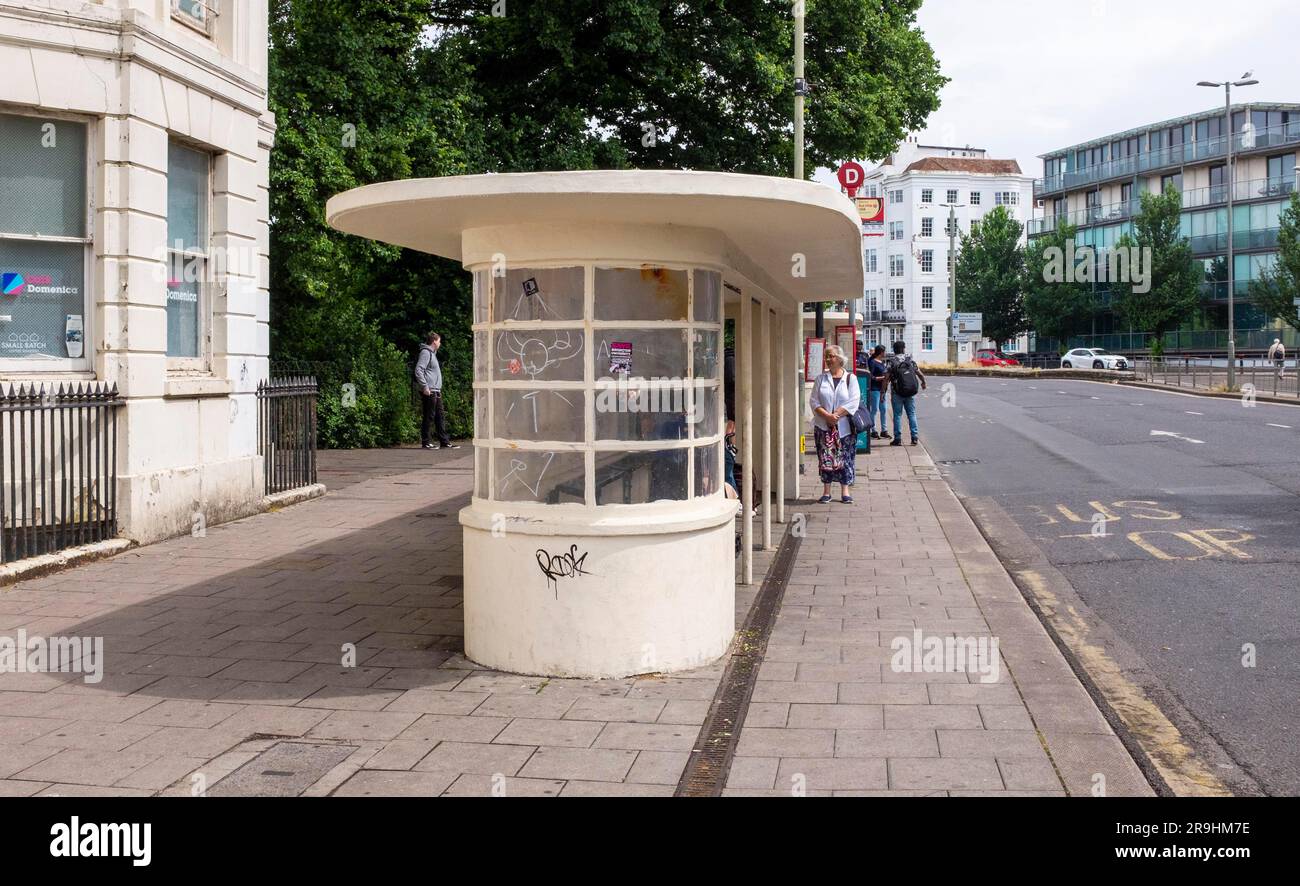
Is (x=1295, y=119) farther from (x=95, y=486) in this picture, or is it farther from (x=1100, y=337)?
(x=95, y=486)

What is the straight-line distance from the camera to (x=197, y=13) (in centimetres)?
1222

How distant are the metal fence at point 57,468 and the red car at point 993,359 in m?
67.6

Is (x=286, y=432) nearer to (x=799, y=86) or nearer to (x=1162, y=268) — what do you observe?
(x=799, y=86)

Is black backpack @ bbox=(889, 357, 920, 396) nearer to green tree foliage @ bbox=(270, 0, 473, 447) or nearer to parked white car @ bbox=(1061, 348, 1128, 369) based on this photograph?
green tree foliage @ bbox=(270, 0, 473, 447)

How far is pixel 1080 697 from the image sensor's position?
238 inches

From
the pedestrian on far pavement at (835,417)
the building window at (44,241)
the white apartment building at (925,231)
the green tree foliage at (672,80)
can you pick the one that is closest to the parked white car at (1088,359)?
the white apartment building at (925,231)

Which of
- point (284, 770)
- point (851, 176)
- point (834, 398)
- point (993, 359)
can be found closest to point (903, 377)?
point (851, 176)

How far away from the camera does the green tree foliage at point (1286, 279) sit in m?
56.2

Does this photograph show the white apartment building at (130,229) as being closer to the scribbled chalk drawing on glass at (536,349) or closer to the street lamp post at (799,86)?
the scribbled chalk drawing on glass at (536,349)

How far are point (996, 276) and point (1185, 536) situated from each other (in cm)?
7245

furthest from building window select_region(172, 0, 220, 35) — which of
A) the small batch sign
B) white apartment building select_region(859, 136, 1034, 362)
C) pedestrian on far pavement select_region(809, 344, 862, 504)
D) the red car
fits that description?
white apartment building select_region(859, 136, 1034, 362)

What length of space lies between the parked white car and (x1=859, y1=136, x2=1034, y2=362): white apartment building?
3019 centimetres
